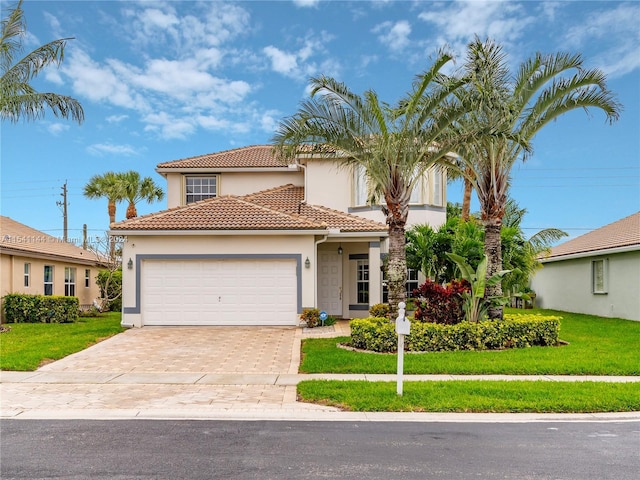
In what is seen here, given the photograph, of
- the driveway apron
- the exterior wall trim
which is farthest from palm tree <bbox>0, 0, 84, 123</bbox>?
the driveway apron

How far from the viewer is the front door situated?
19344 millimetres

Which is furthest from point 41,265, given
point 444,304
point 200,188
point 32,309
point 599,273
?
point 599,273

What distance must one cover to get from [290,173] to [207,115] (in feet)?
14.8

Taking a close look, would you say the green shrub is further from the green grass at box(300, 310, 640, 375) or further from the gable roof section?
the green grass at box(300, 310, 640, 375)

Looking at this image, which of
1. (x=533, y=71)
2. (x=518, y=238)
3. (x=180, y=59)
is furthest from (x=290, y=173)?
(x=533, y=71)

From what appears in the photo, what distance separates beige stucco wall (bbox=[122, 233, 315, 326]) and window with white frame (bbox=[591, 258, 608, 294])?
12.8 meters

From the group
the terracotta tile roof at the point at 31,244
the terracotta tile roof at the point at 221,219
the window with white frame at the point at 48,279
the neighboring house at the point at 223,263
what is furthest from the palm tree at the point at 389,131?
the window with white frame at the point at 48,279

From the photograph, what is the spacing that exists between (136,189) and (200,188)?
8.81m

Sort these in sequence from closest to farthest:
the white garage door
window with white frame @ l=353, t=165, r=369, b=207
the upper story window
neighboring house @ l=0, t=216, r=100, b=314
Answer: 1. the white garage door
2. neighboring house @ l=0, t=216, r=100, b=314
3. window with white frame @ l=353, t=165, r=369, b=207
4. the upper story window

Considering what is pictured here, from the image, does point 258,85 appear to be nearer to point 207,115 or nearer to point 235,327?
point 207,115

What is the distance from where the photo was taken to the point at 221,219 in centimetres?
1697

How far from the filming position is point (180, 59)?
18.2 metres

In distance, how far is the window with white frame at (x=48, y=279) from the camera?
76.4ft

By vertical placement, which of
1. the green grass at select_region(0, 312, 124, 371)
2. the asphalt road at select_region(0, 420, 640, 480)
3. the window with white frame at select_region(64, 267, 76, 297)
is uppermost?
the window with white frame at select_region(64, 267, 76, 297)
